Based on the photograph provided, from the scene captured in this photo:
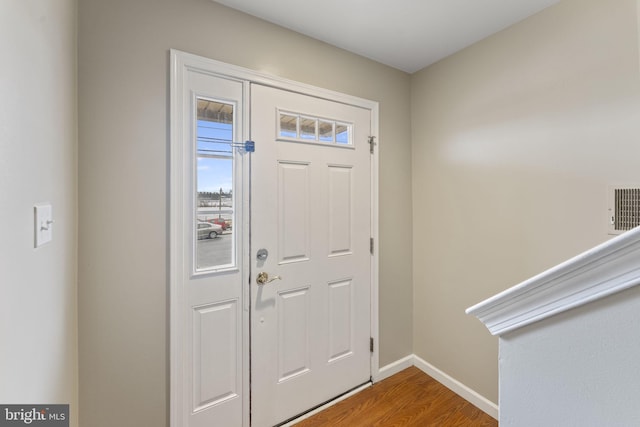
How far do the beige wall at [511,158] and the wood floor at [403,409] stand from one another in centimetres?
17

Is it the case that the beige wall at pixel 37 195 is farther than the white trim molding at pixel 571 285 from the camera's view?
Yes

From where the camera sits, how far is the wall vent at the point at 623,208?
1.31 m

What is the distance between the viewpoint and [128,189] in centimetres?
136

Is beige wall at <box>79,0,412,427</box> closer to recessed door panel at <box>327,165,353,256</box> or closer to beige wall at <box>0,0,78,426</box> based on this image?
beige wall at <box>0,0,78,426</box>

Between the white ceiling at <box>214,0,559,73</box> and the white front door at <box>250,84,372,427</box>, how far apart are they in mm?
429

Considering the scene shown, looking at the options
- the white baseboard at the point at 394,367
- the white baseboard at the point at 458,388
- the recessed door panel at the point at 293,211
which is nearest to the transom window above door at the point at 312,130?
the recessed door panel at the point at 293,211

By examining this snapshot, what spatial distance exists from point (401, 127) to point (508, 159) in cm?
86

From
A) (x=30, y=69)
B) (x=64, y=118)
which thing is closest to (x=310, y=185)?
(x=64, y=118)

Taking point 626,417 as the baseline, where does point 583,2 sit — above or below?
above

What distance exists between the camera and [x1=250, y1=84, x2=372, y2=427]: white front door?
1.71 metres

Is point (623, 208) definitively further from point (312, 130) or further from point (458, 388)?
point (312, 130)

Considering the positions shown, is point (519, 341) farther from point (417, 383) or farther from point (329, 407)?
point (417, 383)

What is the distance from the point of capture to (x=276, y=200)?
5.76ft

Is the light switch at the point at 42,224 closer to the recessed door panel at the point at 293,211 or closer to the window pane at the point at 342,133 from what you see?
the recessed door panel at the point at 293,211
